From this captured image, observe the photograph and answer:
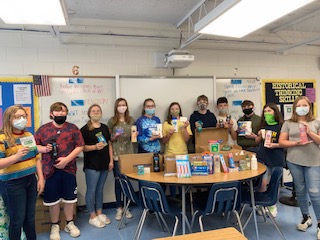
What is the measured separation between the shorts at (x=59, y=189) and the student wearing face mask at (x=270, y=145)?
2462mm

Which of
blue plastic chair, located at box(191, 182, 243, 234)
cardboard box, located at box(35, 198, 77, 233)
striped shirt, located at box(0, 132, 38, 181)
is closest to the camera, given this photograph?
striped shirt, located at box(0, 132, 38, 181)

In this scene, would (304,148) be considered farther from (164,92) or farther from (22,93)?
(22,93)

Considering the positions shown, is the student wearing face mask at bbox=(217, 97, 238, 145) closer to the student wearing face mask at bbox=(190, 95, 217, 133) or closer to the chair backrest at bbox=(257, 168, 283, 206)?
the student wearing face mask at bbox=(190, 95, 217, 133)

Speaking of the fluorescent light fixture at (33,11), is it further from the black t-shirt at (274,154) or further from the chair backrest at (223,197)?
the black t-shirt at (274,154)

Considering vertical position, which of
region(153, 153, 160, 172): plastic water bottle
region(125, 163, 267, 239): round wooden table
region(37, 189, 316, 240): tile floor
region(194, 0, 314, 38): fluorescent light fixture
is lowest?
region(37, 189, 316, 240): tile floor

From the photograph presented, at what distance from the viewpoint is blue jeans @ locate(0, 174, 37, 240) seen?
2564 mm

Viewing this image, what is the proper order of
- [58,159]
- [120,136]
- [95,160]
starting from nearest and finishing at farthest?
[58,159]
[95,160]
[120,136]

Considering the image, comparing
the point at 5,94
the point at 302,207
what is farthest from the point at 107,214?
the point at 302,207

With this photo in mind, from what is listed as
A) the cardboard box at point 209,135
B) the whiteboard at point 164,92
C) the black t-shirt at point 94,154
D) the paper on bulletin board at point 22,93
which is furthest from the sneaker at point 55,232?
the cardboard box at point 209,135

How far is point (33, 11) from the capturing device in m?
2.63

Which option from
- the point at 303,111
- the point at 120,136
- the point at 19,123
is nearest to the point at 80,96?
the point at 120,136

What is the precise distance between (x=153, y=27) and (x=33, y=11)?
242cm

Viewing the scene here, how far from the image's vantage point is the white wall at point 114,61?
13.7 ft

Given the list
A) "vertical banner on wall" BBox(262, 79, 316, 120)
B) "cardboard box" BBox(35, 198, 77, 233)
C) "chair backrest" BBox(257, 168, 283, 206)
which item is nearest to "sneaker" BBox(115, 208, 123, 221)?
"cardboard box" BBox(35, 198, 77, 233)
